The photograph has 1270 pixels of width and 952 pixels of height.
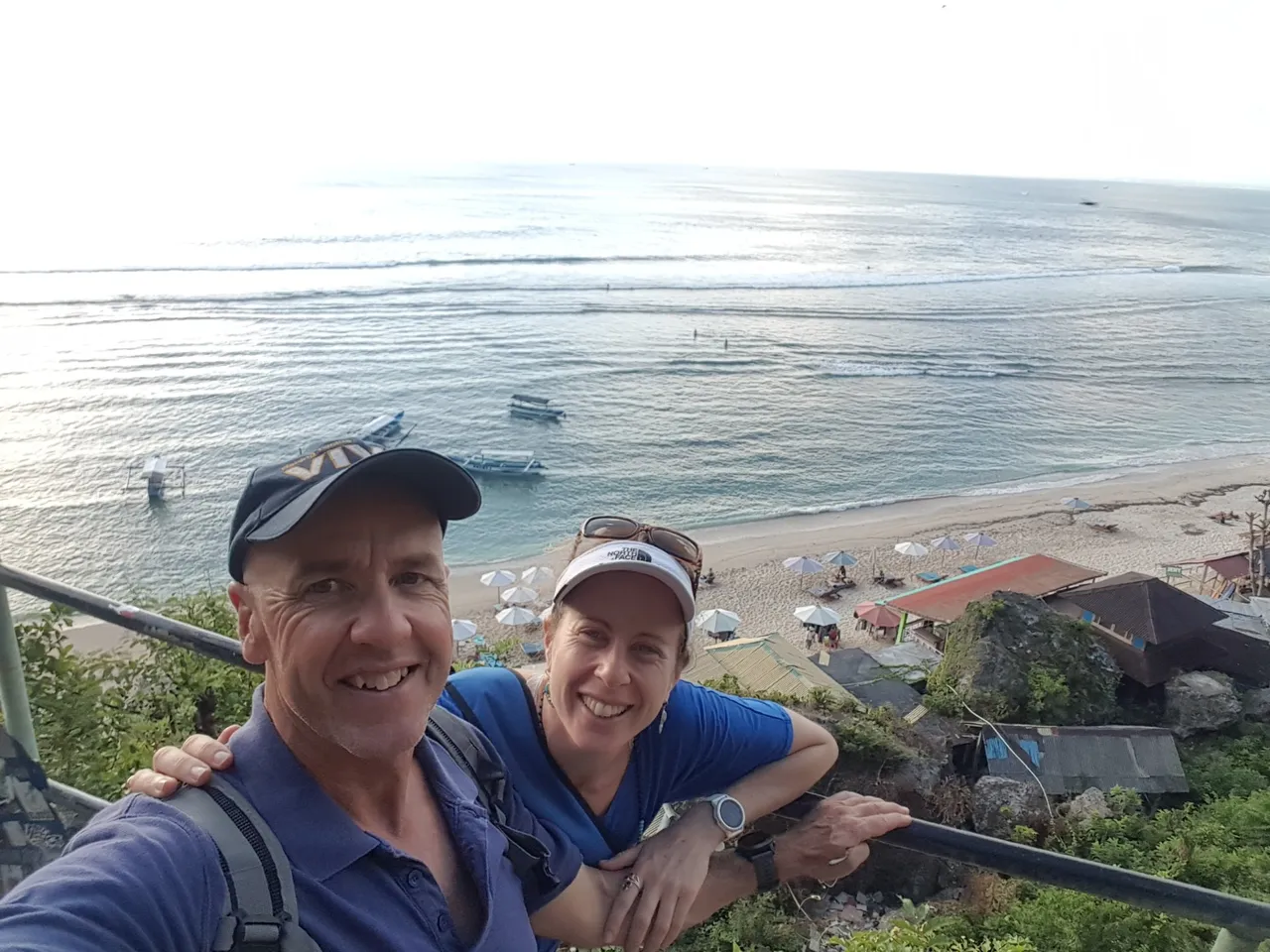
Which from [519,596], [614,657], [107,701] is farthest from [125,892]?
[519,596]

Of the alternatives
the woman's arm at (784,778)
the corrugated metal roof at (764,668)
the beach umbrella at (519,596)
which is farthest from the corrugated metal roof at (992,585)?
the woman's arm at (784,778)

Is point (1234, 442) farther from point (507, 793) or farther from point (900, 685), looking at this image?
point (507, 793)

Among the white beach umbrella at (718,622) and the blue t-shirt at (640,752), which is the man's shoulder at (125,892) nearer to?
the blue t-shirt at (640,752)

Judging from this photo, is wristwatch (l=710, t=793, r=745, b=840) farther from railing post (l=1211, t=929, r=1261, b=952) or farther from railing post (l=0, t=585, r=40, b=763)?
railing post (l=0, t=585, r=40, b=763)

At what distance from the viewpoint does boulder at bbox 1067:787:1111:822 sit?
11.7m

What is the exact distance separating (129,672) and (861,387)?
39.9 m

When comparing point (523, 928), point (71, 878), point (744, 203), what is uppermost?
point (744, 203)

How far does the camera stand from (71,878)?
116 centimetres

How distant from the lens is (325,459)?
1574mm

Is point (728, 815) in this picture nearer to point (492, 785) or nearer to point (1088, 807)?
point (492, 785)

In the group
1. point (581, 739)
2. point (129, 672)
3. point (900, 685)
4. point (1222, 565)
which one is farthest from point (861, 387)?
point (581, 739)

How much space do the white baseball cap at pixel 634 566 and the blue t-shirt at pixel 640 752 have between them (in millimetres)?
295

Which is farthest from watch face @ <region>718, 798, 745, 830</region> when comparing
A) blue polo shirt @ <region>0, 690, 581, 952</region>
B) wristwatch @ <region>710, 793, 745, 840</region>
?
blue polo shirt @ <region>0, 690, 581, 952</region>

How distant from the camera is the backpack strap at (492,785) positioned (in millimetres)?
1749
